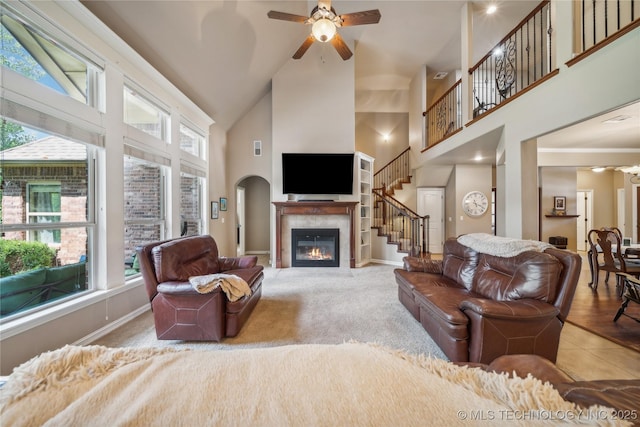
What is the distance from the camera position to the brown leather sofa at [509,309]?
1797 mm

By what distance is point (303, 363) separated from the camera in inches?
24.3

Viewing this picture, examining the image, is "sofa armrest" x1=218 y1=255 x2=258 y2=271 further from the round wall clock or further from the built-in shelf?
the round wall clock

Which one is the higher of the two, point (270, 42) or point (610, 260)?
point (270, 42)

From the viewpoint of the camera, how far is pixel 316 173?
17.8 ft

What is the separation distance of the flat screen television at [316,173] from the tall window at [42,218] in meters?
3.38

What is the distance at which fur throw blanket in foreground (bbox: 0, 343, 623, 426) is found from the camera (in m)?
0.46

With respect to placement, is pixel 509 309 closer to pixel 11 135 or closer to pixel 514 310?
pixel 514 310

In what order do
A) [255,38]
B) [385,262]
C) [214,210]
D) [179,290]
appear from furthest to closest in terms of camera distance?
1. [385,262]
2. [214,210]
3. [255,38]
4. [179,290]

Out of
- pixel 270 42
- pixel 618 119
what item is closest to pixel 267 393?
pixel 618 119

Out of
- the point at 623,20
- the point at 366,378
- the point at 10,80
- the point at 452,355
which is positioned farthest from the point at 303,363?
the point at 623,20

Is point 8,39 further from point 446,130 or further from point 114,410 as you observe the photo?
point 446,130

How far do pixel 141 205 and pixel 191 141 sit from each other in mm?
1874

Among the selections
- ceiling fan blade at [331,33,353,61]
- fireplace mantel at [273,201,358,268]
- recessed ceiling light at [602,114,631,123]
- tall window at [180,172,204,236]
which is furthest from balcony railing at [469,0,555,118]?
tall window at [180,172,204,236]

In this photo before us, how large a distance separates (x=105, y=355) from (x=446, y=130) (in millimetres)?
6537
